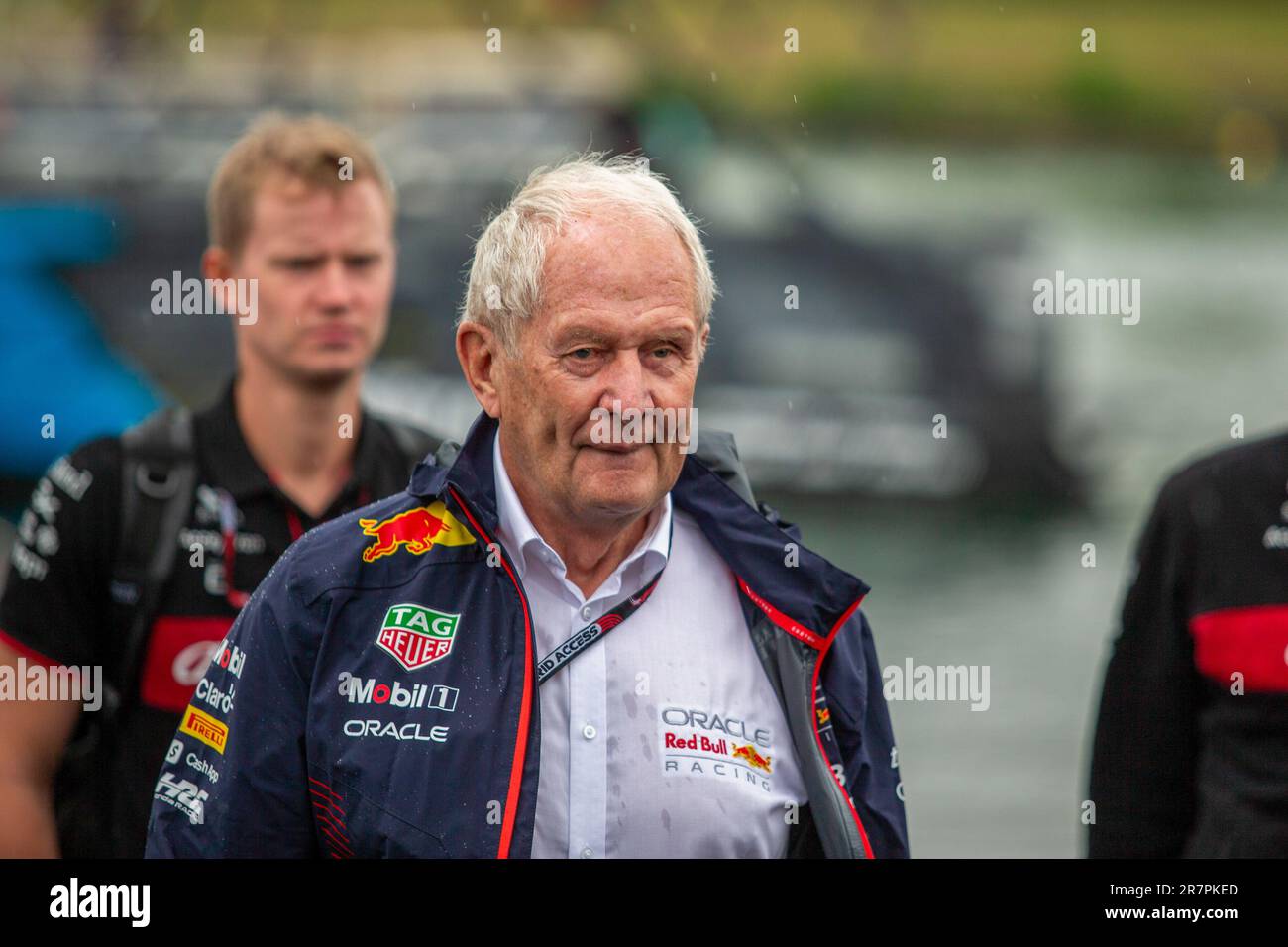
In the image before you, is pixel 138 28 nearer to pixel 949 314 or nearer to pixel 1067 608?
pixel 949 314

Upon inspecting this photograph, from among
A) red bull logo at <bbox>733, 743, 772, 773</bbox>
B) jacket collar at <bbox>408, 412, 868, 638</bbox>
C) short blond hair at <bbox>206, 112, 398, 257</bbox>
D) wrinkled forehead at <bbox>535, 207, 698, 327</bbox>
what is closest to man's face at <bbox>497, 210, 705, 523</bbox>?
wrinkled forehead at <bbox>535, 207, 698, 327</bbox>

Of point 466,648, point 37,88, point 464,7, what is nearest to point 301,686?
point 466,648

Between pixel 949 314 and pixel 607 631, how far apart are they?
33.9ft

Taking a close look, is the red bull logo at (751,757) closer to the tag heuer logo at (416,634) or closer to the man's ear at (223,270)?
the tag heuer logo at (416,634)

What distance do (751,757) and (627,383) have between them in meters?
0.54

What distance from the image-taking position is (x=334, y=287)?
355cm

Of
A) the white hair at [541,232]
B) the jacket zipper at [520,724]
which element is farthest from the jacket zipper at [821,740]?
the white hair at [541,232]

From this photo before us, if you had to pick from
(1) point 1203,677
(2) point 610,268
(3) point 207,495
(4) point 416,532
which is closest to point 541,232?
(2) point 610,268

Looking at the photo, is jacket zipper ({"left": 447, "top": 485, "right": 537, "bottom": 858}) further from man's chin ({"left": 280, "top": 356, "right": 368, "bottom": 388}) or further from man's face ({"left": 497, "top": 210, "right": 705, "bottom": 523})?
man's chin ({"left": 280, "top": 356, "right": 368, "bottom": 388})

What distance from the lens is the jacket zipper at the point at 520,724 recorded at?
227 cm

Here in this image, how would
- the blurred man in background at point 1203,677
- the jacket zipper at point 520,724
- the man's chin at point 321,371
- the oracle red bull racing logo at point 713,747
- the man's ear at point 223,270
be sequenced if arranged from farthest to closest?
1. the man's ear at point 223,270
2. the man's chin at point 321,371
3. the blurred man in background at point 1203,677
4. the oracle red bull racing logo at point 713,747
5. the jacket zipper at point 520,724

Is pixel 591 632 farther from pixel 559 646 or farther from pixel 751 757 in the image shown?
pixel 751 757

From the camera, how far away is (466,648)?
2355 mm

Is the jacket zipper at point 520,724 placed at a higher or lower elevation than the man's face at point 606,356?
lower
